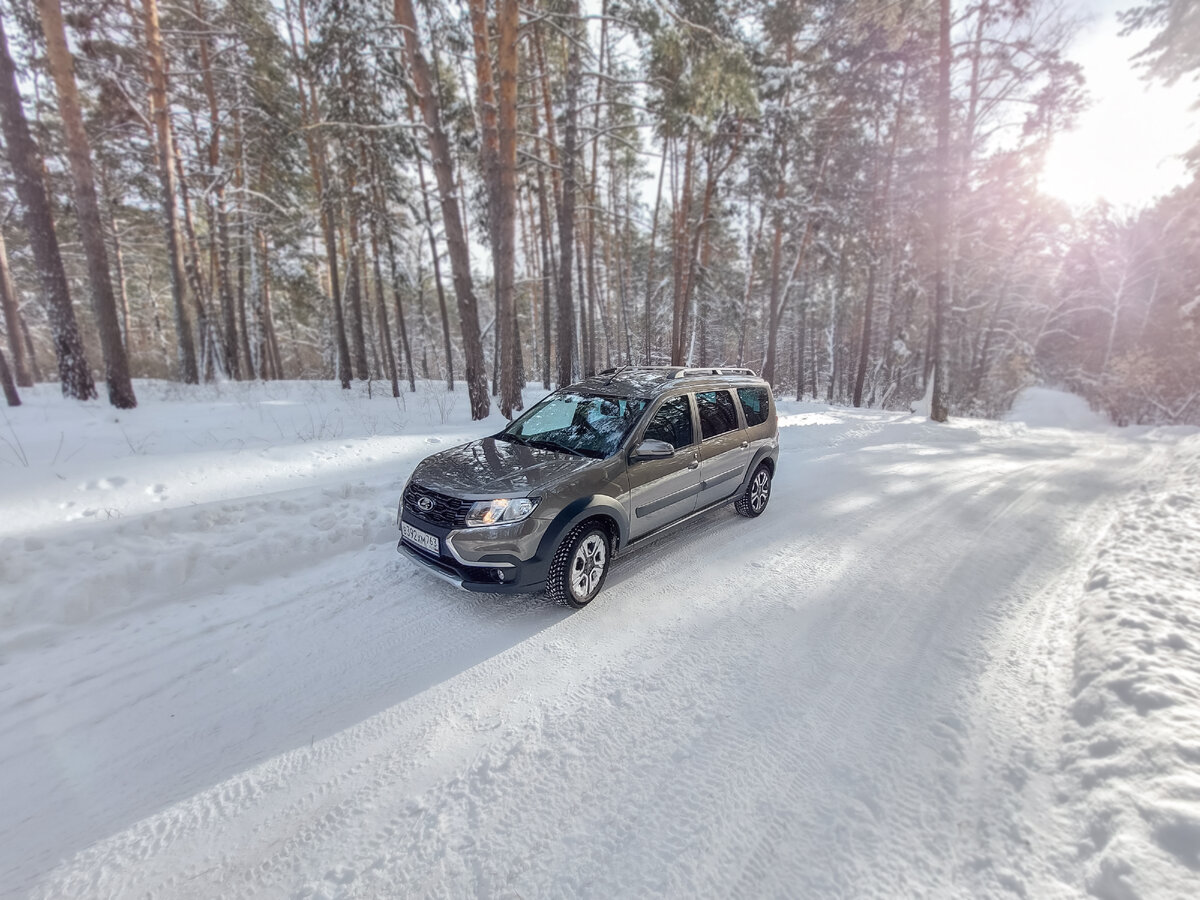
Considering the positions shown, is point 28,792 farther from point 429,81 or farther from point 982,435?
point 982,435

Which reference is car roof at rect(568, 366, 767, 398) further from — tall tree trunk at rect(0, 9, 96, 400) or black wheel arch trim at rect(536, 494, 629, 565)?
tall tree trunk at rect(0, 9, 96, 400)

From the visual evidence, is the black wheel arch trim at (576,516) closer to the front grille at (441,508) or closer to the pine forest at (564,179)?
the front grille at (441,508)

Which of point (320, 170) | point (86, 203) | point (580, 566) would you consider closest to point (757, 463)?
point (580, 566)

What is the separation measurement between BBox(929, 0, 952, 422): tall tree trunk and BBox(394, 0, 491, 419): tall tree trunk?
41.8ft

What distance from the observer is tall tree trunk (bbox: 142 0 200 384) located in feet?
37.4

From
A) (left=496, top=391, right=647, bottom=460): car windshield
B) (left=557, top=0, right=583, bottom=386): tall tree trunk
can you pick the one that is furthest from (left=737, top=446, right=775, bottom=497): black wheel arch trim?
(left=557, top=0, right=583, bottom=386): tall tree trunk

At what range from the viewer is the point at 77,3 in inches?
388

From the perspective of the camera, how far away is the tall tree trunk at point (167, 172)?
37.4 feet

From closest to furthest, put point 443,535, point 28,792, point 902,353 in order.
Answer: point 28,792 → point 443,535 → point 902,353

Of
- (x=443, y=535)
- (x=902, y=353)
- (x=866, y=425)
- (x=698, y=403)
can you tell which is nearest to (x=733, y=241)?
(x=902, y=353)

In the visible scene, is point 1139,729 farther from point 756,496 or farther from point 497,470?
point 497,470

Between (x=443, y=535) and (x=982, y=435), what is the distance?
14352 millimetres

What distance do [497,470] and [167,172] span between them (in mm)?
15866

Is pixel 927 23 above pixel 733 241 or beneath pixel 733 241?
above
